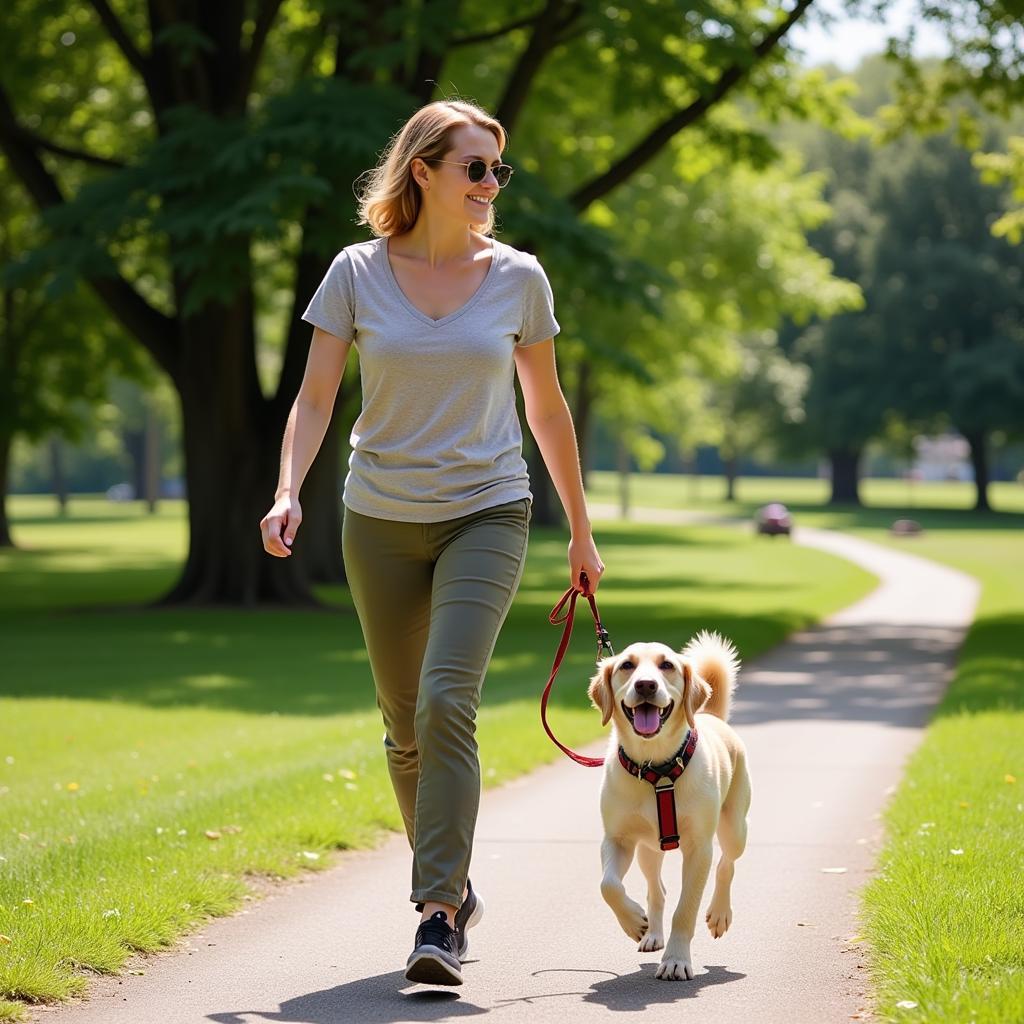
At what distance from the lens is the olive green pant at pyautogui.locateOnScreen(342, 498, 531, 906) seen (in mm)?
4949

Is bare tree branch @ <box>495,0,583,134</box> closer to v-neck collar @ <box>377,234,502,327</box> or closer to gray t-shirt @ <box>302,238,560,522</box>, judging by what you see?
v-neck collar @ <box>377,234,502,327</box>

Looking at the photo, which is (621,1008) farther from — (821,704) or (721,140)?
(721,140)

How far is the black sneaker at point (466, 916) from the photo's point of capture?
508 cm

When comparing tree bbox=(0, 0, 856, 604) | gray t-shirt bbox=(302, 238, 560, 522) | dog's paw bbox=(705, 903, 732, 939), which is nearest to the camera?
gray t-shirt bbox=(302, 238, 560, 522)

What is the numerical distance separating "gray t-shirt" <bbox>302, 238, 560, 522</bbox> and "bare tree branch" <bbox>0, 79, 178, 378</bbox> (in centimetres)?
1938

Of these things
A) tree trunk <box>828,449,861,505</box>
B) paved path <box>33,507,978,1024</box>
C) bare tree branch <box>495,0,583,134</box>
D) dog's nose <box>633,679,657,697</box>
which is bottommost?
tree trunk <box>828,449,861,505</box>

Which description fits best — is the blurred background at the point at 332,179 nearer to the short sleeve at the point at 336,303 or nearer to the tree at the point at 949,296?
the short sleeve at the point at 336,303

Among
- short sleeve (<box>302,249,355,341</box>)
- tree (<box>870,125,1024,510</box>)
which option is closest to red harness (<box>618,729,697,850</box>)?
short sleeve (<box>302,249,355,341</box>)

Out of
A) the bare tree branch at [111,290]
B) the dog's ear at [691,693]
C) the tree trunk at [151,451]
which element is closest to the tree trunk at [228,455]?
the bare tree branch at [111,290]

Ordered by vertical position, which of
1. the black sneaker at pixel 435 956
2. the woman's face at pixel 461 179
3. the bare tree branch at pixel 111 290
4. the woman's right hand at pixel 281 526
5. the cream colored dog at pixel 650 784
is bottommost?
the black sneaker at pixel 435 956

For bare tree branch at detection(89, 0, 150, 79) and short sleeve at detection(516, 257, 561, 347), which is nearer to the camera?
short sleeve at detection(516, 257, 561, 347)

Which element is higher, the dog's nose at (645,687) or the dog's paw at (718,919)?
the dog's nose at (645,687)

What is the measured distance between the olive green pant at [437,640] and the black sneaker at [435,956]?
76 mm

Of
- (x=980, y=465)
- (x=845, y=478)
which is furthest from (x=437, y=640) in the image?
(x=845, y=478)
